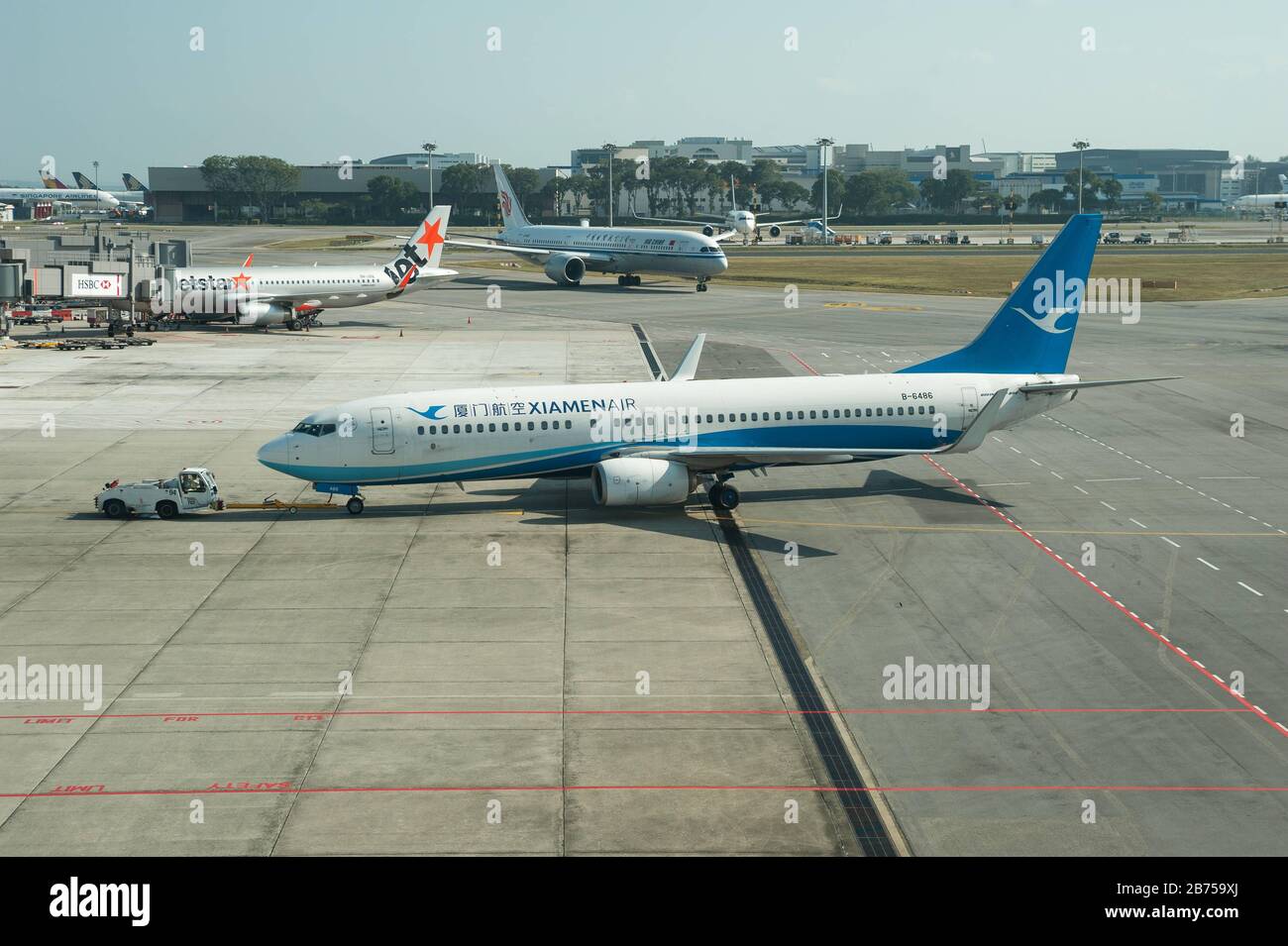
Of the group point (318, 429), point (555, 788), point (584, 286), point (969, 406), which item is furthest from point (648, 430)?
point (584, 286)

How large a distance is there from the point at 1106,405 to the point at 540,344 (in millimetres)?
39245

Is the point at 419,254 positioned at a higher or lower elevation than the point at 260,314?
higher

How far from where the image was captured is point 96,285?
90.8 metres

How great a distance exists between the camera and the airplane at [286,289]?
3789 inches

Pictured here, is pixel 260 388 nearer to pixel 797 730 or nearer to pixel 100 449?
pixel 100 449

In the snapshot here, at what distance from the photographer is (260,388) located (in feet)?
233

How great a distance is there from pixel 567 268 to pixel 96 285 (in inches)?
2032

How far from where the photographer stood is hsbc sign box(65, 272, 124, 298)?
89.8 meters

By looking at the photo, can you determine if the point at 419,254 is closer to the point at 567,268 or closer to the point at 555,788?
the point at 567,268

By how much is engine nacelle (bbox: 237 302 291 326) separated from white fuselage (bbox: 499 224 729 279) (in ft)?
136

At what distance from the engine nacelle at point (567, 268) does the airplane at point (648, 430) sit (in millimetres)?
86329

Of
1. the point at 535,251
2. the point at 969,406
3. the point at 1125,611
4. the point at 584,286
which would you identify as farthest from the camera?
the point at 535,251

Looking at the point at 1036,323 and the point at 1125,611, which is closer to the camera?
the point at 1125,611

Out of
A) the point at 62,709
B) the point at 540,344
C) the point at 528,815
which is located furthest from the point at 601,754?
the point at 540,344
